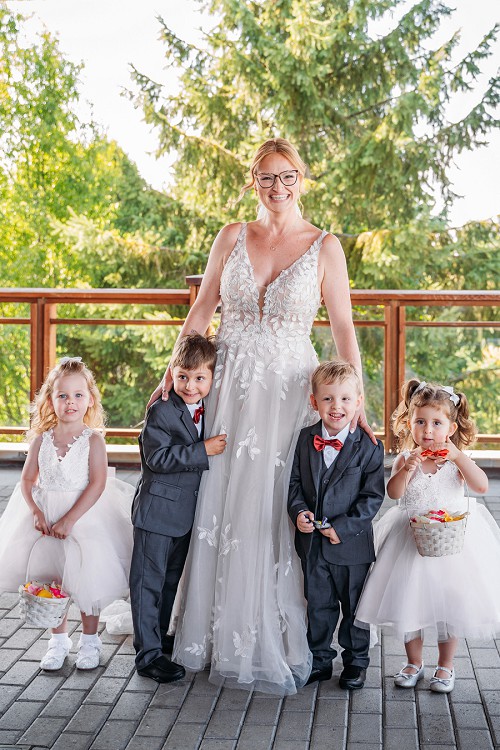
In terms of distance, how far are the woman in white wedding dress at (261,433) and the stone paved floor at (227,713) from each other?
0.56 feet

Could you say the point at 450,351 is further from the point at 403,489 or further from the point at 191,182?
the point at 191,182

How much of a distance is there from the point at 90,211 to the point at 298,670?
980 inches

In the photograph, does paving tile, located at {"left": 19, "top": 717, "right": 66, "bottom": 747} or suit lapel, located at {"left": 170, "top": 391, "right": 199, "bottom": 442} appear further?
suit lapel, located at {"left": 170, "top": 391, "right": 199, "bottom": 442}

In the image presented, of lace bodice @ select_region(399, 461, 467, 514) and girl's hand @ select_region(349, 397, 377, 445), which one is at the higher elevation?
girl's hand @ select_region(349, 397, 377, 445)

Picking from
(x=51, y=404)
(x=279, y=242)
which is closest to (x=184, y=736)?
(x=51, y=404)

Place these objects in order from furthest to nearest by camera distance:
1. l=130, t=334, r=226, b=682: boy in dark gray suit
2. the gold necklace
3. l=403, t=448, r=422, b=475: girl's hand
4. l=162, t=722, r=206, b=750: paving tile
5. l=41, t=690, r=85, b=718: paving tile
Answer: the gold necklace
l=130, t=334, r=226, b=682: boy in dark gray suit
l=403, t=448, r=422, b=475: girl's hand
l=41, t=690, r=85, b=718: paving tile
l=162, t=722, r=206, b=750: paving tile

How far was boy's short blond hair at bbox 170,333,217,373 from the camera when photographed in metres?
3.39

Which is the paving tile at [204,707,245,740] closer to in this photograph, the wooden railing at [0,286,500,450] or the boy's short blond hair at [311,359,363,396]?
the boy's short blond hair at [311,359,363,396]

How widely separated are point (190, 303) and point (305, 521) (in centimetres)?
397

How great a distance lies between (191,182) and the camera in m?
19.5

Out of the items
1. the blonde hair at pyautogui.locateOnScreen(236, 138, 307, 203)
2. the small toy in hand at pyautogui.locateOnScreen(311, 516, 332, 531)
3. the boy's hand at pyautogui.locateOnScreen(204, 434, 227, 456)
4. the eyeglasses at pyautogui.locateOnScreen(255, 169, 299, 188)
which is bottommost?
the small toy in hand at pyautogui.locateOnScreen(311, 516, 332, 531)

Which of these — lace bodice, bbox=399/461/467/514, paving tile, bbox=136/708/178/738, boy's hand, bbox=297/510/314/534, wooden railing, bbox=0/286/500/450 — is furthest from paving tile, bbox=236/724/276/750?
wooden railing, bbox=0/286/500/450

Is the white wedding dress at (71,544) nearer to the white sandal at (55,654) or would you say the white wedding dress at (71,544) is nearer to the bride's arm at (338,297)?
the white sandal at (55,654)

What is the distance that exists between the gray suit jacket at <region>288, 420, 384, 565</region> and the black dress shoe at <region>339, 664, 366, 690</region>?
361 mm
